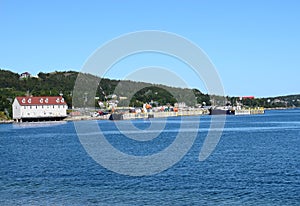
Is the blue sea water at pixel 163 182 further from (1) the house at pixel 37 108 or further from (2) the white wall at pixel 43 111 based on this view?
(2) the white wall at pixel 43 111

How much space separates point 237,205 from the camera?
68.3 feet

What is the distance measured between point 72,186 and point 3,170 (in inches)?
330

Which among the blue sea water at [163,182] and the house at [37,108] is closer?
the blue sea water at [163,182]

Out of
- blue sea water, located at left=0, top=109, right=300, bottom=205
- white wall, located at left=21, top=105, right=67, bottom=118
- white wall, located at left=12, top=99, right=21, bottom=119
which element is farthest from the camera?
white wall, located at left=21, top=105, right=67, bottom=118

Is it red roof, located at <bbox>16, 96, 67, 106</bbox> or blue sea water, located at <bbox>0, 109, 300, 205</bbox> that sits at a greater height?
red roof, located at <bbox>16, 96, 67, 106</bbox>

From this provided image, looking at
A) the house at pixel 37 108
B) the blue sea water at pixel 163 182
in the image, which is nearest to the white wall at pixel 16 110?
the house at pixel 37 108

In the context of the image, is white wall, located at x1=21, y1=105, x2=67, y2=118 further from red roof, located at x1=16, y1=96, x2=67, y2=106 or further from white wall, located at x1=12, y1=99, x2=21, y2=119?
white wall, located at x1=12, y1=99, x2=21, y2=119

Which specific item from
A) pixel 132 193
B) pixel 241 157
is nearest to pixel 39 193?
pixel 132 193

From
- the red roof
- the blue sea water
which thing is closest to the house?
the red roof

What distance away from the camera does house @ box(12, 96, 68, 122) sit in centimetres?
10831

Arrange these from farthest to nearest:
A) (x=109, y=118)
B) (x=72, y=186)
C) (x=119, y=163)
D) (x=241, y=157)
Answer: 1. (x=109, y=118)
2. (x=241, y=157)
3. (x=119, y=163)
4. (x=72, y=186)

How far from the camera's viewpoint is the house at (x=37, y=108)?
10831 centimetres

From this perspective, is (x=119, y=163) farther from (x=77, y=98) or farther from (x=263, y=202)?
(x=77, y=98)

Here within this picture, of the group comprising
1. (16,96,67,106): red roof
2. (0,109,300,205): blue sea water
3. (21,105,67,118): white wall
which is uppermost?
(16,96,67,106): red roof
